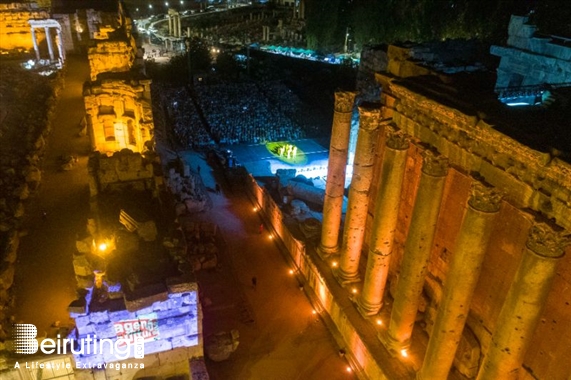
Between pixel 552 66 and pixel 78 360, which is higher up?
pixel 552 66

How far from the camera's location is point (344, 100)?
555 inches

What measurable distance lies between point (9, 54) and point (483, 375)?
35.3 metres

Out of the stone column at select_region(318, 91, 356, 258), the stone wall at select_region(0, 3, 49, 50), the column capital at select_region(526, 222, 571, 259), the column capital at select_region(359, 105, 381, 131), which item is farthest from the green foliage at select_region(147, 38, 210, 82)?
the column capital at select_region(526, 222, 571, 259)

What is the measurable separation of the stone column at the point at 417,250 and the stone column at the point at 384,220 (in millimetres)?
919

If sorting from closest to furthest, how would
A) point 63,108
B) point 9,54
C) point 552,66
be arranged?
point 552,66, point 63,108, point 9,54

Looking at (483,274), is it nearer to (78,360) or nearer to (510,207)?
(510,207)

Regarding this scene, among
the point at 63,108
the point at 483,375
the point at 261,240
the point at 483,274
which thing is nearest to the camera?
the point at 483,375

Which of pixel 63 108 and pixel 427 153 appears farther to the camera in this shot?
pixel 63 108

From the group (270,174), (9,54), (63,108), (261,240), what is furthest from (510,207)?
(9,54)

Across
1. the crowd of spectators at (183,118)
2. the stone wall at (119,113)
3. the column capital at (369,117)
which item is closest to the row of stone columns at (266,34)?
the crowd of spectators at (183,118)

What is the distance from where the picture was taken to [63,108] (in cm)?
2664

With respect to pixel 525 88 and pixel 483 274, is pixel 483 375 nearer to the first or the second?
pixel 483 274

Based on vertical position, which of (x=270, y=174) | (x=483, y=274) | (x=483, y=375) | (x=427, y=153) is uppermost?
(x=427, y=153)

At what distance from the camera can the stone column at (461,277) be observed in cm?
938
